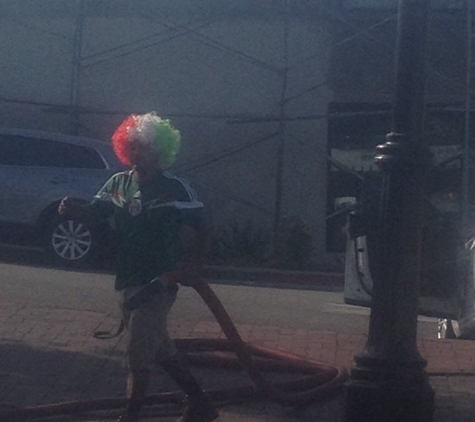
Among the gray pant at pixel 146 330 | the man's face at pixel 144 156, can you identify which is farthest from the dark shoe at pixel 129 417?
the man's face at pixel 144 156

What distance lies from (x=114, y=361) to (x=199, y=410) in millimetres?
1873

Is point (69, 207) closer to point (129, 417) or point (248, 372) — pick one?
point (129, 417)

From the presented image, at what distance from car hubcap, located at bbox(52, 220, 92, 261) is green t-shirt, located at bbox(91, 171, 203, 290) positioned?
9139 millimetres

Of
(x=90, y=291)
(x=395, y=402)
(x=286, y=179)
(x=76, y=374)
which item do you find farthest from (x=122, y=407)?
(x=286, y=179)

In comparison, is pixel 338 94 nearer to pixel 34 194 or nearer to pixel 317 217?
pixel 317 217

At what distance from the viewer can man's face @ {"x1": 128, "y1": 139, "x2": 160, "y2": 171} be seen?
254 inches

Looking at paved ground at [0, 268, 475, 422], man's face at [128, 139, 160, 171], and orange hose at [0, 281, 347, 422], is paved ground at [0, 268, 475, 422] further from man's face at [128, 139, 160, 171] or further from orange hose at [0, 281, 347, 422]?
man's face at [128, 139, 160, 171]

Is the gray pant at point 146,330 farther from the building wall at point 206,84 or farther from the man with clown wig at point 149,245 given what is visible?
the building wall at point 206,84

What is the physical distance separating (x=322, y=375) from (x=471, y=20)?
456 inches

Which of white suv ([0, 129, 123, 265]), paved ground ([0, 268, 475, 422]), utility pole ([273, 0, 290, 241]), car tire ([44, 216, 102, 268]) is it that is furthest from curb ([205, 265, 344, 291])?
paved ground ([0, 268, 475, 422])

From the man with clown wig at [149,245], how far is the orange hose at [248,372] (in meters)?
0.29

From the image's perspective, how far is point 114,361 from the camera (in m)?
8.33

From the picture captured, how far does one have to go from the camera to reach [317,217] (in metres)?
18.8

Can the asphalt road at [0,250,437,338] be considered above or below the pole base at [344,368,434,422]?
above
